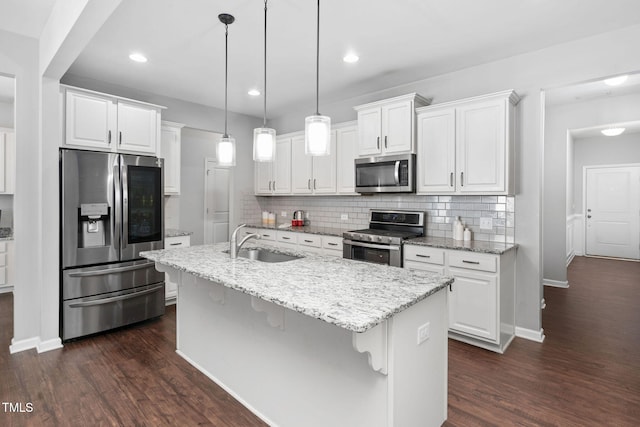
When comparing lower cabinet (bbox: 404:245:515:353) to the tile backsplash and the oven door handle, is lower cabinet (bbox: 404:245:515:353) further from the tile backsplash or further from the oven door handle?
the tile backsplash

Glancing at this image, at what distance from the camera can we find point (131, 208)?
3.63 metres

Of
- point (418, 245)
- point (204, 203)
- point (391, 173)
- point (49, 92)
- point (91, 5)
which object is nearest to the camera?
point (91, 5)

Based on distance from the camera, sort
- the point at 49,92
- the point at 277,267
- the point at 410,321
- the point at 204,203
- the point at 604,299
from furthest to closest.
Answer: the point at 204,203
the point at 604,299
the point at 49,92
the point at 277,267
the point at 410,321

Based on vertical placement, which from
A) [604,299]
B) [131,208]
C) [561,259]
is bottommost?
[604,299]

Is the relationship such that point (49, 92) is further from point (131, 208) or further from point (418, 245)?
point (418, 245)

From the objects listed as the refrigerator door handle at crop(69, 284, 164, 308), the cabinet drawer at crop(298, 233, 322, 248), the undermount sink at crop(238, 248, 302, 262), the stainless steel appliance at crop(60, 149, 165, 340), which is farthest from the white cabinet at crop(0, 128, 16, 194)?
the undermount sink at crop(238, 248, 302, 262)

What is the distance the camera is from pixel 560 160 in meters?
5.26

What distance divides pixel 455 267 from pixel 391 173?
123cm

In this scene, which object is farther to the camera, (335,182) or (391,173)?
(335,182)

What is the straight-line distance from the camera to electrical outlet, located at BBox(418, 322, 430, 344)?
1.74 metres

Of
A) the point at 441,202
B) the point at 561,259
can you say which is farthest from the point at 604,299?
the point at 441,202

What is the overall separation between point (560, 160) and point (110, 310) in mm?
6297

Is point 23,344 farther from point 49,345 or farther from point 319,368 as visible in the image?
point 319,368

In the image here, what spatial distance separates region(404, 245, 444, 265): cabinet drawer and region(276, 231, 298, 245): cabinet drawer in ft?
5.76
